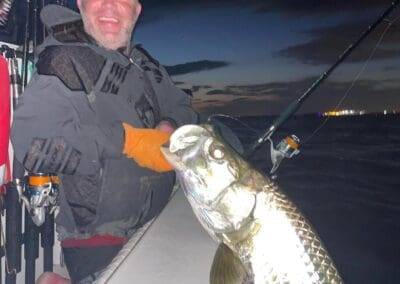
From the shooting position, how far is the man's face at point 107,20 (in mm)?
2912

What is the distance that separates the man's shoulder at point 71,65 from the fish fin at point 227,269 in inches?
55.8

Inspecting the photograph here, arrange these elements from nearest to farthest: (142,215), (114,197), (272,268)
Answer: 1. (272,268)
2. (114,197)
3. (142,215)

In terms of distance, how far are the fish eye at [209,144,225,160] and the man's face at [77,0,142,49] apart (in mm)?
1715

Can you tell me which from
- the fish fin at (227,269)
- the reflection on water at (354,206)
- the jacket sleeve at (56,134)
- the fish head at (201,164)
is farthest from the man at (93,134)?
the reflection on water at (354,206)

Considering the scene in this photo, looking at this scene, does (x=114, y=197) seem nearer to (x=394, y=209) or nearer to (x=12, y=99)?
(x=12, y=99)

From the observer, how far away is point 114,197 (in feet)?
8.31

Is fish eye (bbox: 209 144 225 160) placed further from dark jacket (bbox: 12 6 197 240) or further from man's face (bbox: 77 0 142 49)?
man's face (bbox: 77 0 142 49)

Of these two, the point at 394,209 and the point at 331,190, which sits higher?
the point at 394,209

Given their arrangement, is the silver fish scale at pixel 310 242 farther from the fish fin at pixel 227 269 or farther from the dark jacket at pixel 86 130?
the dark jacket at pixel 86 130

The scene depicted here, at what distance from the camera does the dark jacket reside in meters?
2.26

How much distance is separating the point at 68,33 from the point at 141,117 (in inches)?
31.0

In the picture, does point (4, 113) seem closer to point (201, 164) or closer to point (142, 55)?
point (142, 55)

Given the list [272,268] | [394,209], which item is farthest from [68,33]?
[394,209]

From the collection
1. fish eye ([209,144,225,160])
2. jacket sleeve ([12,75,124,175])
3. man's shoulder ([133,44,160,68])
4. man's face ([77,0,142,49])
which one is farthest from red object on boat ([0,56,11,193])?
fish eye ([209,144,225,160])
